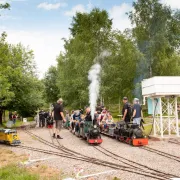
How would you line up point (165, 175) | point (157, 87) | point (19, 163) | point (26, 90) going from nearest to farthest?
point (165, 175) → point (19, 163) → point (157, 87) → point (26, 90)

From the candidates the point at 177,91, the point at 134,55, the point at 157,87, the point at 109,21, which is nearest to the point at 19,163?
the point at 157,87

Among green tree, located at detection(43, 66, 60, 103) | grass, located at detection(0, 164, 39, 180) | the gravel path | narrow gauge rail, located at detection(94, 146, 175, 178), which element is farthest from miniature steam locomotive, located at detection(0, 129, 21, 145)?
green tree, located at detection(43, 66, 60, 103)

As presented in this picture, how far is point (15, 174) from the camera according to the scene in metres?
6.64

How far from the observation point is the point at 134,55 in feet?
90.1

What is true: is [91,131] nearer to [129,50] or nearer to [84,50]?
[129,50]

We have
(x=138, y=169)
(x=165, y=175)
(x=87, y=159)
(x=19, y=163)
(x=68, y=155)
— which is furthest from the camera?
(x=68, y=155)

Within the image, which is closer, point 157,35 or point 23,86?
point 23,86

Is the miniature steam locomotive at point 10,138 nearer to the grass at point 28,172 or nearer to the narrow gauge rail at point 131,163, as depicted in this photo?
the grass at point 28,172

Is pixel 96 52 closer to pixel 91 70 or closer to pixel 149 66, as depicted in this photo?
pixel 91 70

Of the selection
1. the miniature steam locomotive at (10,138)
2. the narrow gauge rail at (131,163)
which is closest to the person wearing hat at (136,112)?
the narrow gauge rail at (131,163)

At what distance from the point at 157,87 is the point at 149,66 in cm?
1486

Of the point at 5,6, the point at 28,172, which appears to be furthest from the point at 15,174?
the point at 5,6

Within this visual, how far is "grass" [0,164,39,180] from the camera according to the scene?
6.20m

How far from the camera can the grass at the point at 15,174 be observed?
620 centimetres
